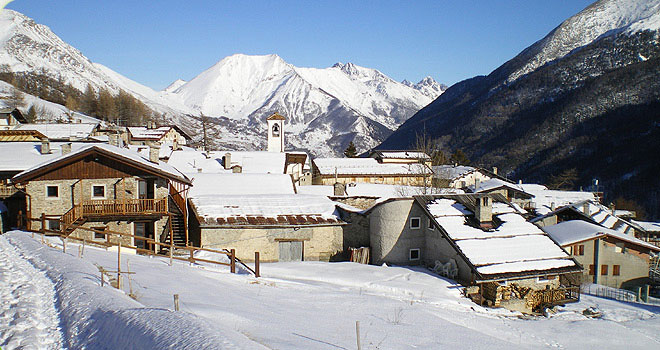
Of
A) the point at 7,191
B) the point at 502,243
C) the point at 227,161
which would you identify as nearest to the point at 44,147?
the point at 7,191

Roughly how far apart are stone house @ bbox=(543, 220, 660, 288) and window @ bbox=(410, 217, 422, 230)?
12.6 metres

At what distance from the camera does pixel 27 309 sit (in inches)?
425

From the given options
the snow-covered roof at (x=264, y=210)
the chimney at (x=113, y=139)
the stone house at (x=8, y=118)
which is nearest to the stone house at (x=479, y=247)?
the snow-covered roof at (x=264, y=210)

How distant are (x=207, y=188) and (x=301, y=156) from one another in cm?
2774

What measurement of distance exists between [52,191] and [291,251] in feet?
45.0

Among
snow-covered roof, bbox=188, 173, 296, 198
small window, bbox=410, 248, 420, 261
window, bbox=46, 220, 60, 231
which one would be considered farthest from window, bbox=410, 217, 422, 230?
window, bbox=46, 220, 60, 231

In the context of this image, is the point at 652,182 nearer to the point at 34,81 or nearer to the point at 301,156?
the point at 301,156

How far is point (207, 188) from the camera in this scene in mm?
34781

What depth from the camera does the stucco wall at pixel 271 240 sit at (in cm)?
2681

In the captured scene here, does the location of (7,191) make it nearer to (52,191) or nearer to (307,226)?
(52,191)

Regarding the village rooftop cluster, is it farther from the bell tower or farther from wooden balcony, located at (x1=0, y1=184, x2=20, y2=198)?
the bell tower

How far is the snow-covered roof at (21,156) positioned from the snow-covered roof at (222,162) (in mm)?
14919

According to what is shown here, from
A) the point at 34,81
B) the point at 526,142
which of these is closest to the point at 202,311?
the point at 526,142

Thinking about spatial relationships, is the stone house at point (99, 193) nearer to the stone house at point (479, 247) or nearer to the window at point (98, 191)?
the window at point (98, 191)
